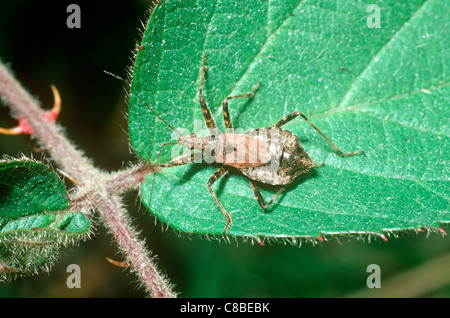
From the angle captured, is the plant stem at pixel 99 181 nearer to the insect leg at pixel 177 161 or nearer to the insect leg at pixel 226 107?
the insect leg at pixel 177 161

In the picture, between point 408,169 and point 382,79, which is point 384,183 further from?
point 382,79

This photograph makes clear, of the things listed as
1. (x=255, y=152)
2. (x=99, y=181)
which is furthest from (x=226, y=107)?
(x=99, y=181)

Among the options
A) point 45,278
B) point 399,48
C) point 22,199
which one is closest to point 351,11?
point 399,48

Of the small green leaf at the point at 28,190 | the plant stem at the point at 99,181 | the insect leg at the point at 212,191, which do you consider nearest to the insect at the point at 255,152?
the insect leg at the point at 212,191

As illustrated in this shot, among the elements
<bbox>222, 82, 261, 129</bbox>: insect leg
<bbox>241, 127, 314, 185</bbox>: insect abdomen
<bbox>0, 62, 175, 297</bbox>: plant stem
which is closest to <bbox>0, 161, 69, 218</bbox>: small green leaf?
<bbox>0, 62, 175, 297</bbox>: plant stem

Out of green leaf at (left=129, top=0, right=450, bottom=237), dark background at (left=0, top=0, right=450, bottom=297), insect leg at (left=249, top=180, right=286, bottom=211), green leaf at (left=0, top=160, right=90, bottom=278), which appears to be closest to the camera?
green leaf at (left=0, top=160, right=90, bottom=278)

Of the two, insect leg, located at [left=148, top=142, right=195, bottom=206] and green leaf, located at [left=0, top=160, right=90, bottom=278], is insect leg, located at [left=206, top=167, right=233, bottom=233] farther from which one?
Answer: green leaf, located at [left=0, top=160, right=90, bottom=278]

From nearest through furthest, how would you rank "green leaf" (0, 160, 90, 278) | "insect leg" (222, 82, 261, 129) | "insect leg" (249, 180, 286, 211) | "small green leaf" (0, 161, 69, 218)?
"green leaf" (0, 160, 90, 278)
"small green leaf" (0, 161, 69, 218)
"insect leg" (249, 180, 286, 211)
"insect leg" (222, 82, 261, 129)
